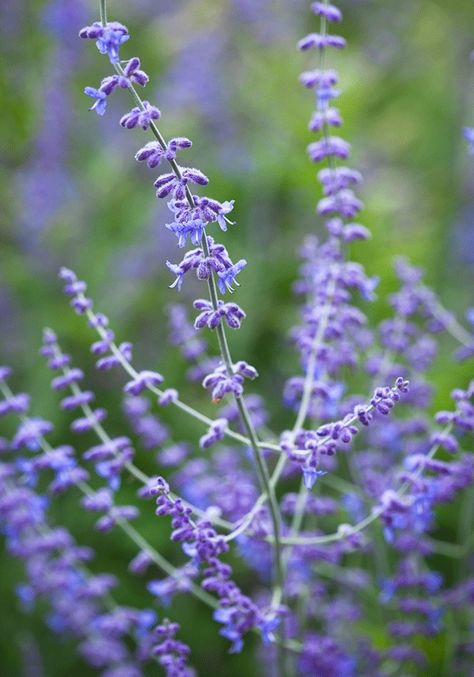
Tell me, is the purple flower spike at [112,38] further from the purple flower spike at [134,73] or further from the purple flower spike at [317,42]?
the purple flower spike at [317,42]

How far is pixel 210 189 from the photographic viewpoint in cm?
284

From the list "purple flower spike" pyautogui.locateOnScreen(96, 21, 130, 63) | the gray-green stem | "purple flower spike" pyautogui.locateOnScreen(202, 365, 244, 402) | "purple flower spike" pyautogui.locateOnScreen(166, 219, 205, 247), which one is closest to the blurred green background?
the gray-green stem

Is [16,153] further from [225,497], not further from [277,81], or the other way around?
[225,497]

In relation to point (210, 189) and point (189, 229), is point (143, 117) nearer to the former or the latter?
point (189, 229)

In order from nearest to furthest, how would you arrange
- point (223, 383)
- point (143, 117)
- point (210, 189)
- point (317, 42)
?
1. point (143, 117)
2. point (223, 383)
3. point (317, 42)
4. point (210, 189)

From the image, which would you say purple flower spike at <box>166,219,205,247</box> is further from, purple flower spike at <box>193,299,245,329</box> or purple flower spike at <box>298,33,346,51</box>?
purple flower spike at <box>298,33,346,51</box>

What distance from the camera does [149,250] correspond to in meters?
3.14

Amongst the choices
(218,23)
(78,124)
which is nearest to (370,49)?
(218,23)

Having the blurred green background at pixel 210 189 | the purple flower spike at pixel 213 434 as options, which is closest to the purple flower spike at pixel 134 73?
the purple flower spike at pixel 213 434

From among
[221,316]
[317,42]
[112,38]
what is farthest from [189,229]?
[317,42]

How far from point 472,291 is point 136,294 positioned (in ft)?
3.39

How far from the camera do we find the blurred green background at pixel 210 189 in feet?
8.23

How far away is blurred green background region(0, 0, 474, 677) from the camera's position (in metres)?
2.51

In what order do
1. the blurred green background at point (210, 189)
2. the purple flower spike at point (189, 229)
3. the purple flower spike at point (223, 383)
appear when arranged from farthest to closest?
1. the blurred green background at point (210, 189)
2. the purple flower spike at point (223, 383)
3. the purple flower spike at point (189, 229)
